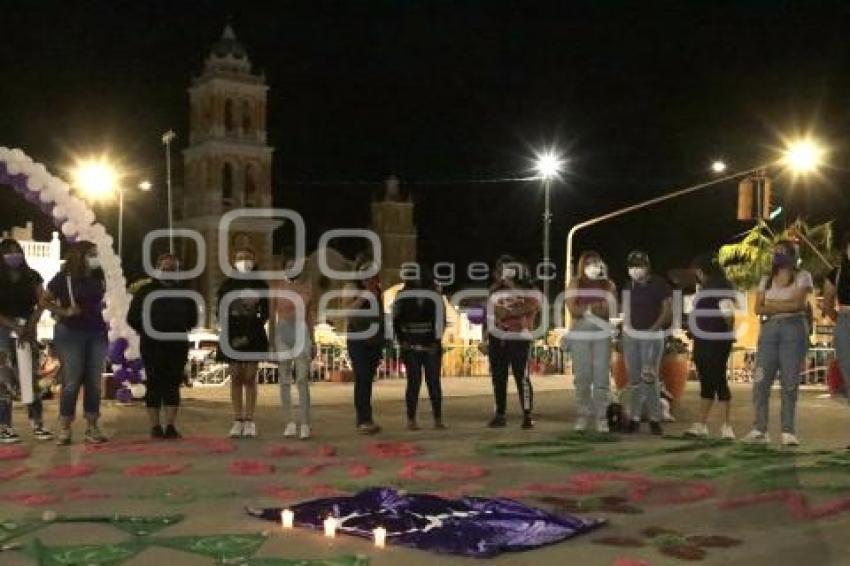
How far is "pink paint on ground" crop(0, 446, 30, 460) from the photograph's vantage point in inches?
324

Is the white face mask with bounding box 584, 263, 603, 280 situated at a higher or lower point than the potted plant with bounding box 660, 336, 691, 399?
higher

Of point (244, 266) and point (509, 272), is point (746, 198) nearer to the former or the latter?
point (509, 272)

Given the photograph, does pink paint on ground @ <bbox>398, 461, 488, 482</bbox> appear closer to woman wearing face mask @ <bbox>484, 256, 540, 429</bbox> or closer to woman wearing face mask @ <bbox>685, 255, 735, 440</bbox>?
woman wearing face mask @ <bbox>484, 256, 540, 429</bbox>

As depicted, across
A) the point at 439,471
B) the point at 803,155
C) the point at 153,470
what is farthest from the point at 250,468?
the point at 803,155

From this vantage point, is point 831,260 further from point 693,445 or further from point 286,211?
point 286,211

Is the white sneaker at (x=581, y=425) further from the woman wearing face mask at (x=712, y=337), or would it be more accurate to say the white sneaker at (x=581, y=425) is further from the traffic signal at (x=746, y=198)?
the traffic signal at (x=746, y=198)

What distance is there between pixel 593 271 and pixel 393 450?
2.88 metres

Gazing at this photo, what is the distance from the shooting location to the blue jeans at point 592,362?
10.0 metres

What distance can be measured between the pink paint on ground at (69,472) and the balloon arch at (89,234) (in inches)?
200

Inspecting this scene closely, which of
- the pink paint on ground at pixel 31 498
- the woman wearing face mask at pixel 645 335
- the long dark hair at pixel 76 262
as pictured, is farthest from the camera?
the woman wearing face mask at pixel 645 335

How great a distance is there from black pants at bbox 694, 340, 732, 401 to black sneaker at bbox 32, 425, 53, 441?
5967mm

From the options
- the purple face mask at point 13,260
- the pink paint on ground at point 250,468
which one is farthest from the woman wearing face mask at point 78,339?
the pink paint on ground at point 250,468

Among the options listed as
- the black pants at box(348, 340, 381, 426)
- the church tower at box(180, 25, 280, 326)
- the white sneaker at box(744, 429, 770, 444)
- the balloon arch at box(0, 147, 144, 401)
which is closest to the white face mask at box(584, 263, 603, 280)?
the white sneaker at box(744, 429, 770, 444)

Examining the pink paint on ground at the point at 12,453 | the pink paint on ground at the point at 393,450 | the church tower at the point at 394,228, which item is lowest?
the pink paint on ground at the point at 393,450
